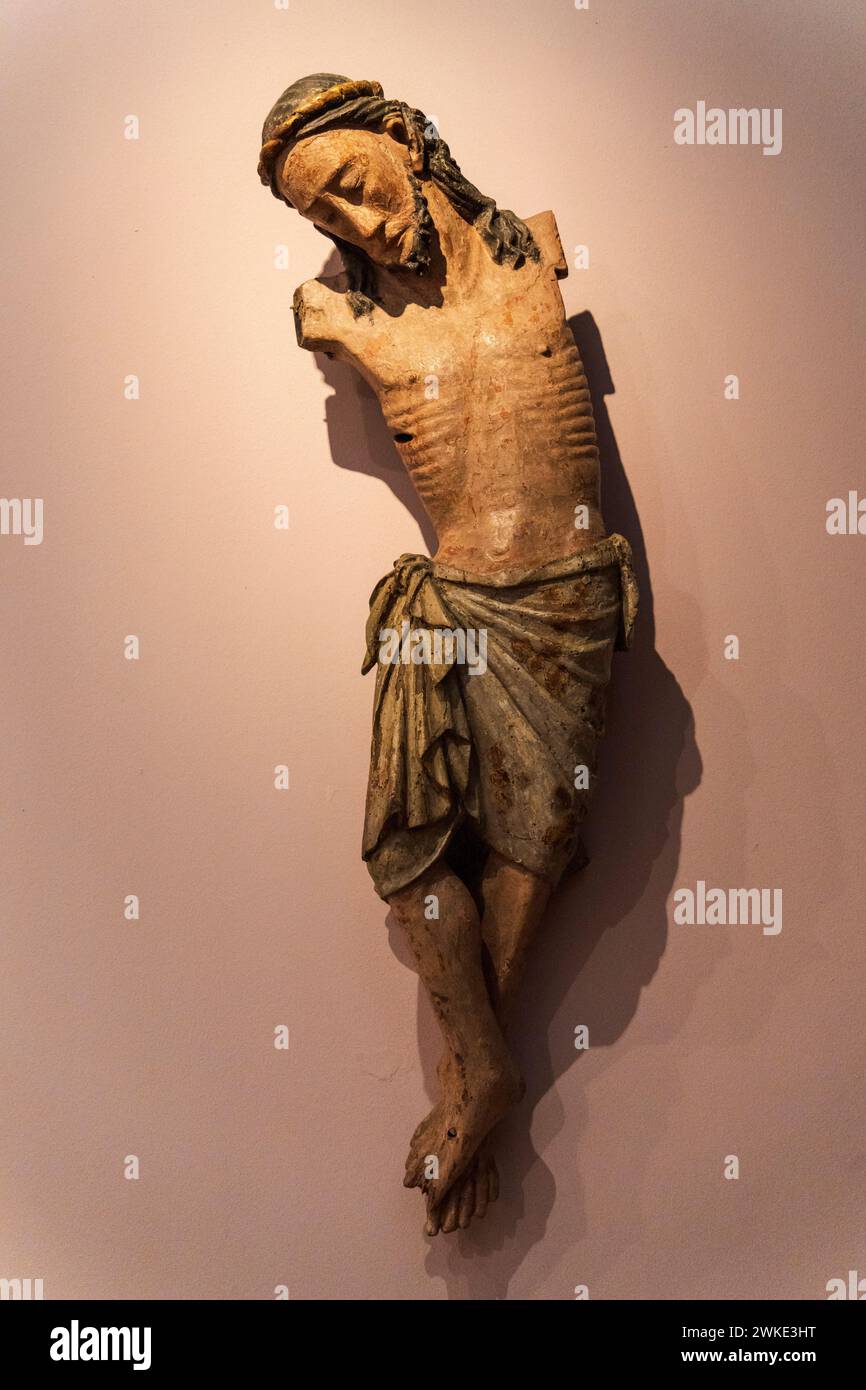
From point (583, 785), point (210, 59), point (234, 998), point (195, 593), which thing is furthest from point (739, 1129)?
point (210, 59)

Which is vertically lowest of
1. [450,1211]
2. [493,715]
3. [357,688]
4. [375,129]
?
[450,1211]

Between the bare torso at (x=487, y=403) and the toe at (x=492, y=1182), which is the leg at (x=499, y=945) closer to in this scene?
the toe at (x=492, y=1182)

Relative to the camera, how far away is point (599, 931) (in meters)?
2.41

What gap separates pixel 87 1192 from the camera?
239 centimetres

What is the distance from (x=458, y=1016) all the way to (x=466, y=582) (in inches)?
27.3

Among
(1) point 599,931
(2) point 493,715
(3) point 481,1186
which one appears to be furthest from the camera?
(1) point 599,931

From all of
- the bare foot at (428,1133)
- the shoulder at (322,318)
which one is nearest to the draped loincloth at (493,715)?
the bare foot at (428,1133)

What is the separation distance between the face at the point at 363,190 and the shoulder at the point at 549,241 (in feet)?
0.64

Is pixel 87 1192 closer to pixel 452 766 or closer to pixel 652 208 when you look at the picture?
pixel 452 766

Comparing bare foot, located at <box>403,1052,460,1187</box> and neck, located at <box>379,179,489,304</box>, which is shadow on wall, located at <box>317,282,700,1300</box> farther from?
neck, located at <box>379,179,489,304</box>

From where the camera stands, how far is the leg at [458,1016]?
221cm

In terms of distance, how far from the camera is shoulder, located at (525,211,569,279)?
7.63ft

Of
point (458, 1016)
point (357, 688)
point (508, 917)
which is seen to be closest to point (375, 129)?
point (357, 688)

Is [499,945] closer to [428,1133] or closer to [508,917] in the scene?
[508,917]
